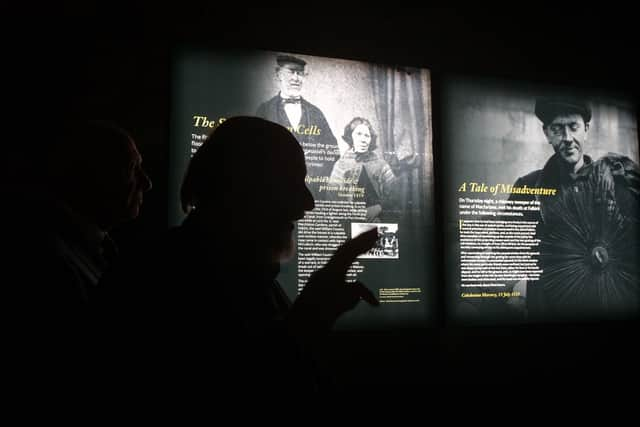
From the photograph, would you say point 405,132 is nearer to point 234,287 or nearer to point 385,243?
point 385,243

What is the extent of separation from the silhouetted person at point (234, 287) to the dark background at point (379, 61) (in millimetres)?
1878

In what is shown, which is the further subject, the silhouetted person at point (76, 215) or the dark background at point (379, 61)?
the dark background at point (379, 61)

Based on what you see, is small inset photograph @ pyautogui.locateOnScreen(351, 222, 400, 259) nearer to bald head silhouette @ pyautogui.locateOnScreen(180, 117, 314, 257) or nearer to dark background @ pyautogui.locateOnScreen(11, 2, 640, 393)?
dark background @ pyautogui.locateOnScreen(11, 2, 640, 393)

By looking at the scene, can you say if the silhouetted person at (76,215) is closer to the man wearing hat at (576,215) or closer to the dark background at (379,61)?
the dark background at (379,61)

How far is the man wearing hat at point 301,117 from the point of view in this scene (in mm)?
3641

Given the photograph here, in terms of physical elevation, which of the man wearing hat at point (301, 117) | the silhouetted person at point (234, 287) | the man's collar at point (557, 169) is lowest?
the silhouetted person at point (234, 287)

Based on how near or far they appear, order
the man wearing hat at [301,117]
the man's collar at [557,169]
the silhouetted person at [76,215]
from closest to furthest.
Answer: the silhouetted person at [76,215] < the man wearing hat at [301,117] < the man's collar at [557,169]

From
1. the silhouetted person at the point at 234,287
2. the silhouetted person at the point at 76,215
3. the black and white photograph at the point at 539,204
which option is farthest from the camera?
the black and white photograph at the point at 539,204

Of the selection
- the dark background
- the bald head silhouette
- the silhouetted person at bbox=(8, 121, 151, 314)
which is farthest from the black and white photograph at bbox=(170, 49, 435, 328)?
the bald head silhouette

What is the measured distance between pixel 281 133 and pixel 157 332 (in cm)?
67

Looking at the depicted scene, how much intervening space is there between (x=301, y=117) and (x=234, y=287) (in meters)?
2.30

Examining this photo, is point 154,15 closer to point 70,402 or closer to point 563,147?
point 70,402

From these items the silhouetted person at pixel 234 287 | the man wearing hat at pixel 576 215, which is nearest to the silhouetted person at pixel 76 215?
the silhouetted person at pixel 234 287

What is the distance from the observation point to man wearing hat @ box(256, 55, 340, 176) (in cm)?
364
